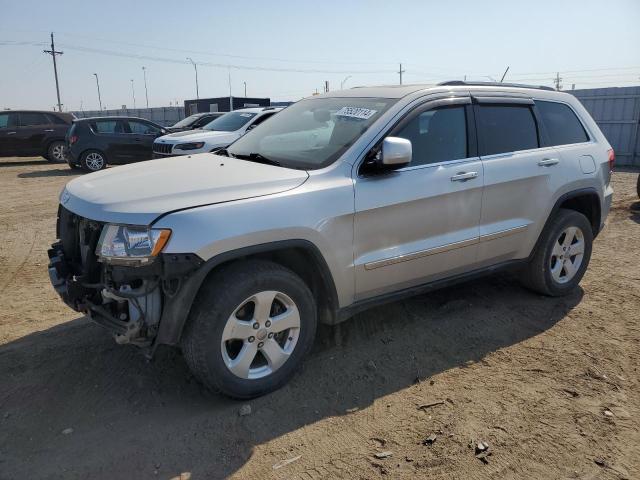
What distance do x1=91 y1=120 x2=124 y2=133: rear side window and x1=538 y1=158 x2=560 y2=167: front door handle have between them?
13.2m

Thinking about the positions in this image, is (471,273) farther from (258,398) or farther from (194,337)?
(194,337)

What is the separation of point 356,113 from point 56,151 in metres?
15.6

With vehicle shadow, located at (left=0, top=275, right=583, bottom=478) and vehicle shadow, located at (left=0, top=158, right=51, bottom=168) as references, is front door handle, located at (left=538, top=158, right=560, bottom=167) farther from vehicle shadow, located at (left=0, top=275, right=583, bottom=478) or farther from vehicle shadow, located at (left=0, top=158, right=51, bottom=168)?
vehicle shadow, located at (left=0, top=158, right=51, bottom=168)

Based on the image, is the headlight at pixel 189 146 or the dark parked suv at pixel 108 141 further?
the dark parked suv at pixel 108 141

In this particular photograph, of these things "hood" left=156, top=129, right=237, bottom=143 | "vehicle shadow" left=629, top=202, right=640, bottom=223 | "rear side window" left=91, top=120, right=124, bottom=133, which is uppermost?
"rear side window" left=91, top=120, right=124, bottom=133

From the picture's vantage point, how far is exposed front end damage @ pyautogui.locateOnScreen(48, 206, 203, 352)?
2816mm

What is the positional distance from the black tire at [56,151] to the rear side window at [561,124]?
1561cm

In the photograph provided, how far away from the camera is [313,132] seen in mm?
3975

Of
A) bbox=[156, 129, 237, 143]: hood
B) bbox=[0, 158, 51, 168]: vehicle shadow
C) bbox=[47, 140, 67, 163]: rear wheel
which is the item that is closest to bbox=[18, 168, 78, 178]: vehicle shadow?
bbox=[47, 140, 67, 163]: rear wheel

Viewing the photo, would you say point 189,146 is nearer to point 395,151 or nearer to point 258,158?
point 258,158

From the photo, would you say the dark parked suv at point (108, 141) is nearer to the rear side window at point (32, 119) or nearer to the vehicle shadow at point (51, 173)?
the vehicle shadow at point (51, 173)

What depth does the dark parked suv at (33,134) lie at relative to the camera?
16.2m

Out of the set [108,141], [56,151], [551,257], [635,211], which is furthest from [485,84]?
[56,151]

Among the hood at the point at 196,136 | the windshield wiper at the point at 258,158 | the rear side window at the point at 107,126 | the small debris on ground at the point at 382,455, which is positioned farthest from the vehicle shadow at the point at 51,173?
the small debris on ground at the point at 382,455
